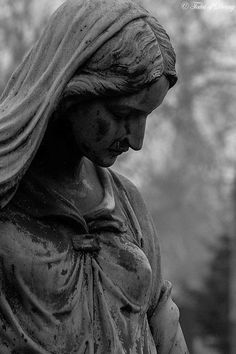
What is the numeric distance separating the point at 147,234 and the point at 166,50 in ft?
2.34

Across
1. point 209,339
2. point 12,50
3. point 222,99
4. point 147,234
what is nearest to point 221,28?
point 222,99

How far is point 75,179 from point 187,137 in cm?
2877

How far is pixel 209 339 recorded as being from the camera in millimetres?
19797

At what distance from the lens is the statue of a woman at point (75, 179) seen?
413cm

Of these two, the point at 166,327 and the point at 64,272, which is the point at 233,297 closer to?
the point at 166,327

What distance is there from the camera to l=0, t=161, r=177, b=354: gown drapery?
4152mm

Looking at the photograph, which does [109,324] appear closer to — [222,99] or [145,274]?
[145,274]

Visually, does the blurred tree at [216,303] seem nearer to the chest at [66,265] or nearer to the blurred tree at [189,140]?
the blurred tree at [189,140]

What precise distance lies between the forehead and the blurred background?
18042 millimetres

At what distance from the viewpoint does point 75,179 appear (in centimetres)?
445

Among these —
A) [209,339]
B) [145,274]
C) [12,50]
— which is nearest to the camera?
[145,274]

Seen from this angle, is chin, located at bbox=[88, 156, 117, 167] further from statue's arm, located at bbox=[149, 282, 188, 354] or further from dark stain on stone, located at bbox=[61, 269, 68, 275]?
statue's arm, located at bbox=[149, 282, 188, 354]

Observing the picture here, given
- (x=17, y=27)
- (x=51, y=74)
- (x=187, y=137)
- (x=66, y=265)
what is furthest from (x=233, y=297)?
(x=51, y=74)

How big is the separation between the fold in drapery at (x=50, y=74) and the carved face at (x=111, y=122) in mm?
123
